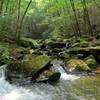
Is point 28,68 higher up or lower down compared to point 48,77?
higher up

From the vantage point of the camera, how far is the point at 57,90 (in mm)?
9656

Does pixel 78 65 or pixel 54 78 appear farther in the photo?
pixel 78 65

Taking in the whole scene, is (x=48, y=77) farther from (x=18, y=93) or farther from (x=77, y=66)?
(x=77, y=66)

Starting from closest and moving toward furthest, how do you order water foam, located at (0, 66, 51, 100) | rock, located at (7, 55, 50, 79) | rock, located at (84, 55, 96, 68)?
water foam, located at (0, 66, 51, 100) < rock, located at (7, 55, 50, 79) < rock, located at (84, 55, 96, 68)

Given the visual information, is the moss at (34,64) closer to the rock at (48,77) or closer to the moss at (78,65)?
the rock at (48,77)

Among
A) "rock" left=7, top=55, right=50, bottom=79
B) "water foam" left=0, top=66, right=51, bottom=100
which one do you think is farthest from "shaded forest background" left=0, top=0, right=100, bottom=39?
"water foam" left=0, top=66, right=51, bottom=100

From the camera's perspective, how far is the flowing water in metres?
8.73

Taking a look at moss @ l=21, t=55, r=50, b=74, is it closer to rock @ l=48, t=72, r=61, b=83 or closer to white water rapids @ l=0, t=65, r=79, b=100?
rock @ l=48, t=72, r=61, b=83

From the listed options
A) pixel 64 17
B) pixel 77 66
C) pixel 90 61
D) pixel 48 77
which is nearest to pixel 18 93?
pixel 48 77

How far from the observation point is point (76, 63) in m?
13.4

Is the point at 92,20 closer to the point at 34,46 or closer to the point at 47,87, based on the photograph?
the point at 34,46

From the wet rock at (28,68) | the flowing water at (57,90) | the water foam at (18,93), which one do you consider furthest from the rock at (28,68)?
the water foam at (18,93)

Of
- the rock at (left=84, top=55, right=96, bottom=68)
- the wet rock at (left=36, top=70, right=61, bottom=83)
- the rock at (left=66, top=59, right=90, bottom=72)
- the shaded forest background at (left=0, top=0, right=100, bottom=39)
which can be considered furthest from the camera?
the shaded forest background at (left=0, top=0, right=100, bottom=39)

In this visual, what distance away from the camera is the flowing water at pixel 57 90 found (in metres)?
8.73
